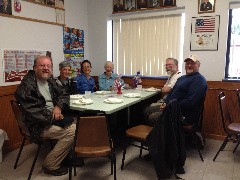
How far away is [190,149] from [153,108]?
2.47ft

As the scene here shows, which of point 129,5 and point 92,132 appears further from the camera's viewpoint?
point 129,5

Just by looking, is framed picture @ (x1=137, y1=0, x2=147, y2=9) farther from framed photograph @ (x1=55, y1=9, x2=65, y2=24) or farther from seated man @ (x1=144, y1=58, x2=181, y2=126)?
framed photograph @ (x1=55, y1=9, x2=65, y2=24)

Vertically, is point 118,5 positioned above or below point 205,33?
above

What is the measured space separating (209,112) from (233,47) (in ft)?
3.35

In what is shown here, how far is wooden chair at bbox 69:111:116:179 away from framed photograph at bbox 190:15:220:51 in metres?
2.19

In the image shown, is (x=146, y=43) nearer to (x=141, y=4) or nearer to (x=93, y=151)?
(x=141, y=4)

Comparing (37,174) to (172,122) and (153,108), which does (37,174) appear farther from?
(153,108)

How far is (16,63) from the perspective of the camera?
3061 millimetres

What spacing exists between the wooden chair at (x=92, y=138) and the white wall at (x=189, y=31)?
2139 mm

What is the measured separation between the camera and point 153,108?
3.36 m

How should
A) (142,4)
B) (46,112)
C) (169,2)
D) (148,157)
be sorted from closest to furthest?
→ (46,112)
(148,157)
(169,2)
(142,4)

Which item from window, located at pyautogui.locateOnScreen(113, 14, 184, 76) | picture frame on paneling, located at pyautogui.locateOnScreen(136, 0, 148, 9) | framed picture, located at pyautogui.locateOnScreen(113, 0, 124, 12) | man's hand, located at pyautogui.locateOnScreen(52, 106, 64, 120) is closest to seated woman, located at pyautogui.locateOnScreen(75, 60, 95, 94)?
window, located at pyautogui.locateOnScreen(113, 14, 184, 76)

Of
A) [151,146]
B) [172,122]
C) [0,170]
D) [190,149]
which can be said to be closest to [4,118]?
[0,170]

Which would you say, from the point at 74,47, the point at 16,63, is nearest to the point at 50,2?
the point at 74,47
